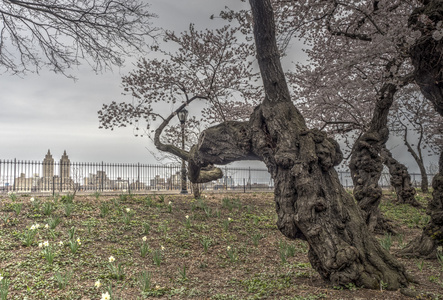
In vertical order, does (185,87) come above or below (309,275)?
above

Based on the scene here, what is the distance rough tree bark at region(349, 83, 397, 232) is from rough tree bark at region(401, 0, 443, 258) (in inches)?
86.9

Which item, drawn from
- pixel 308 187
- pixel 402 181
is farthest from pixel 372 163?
pixel 402 181

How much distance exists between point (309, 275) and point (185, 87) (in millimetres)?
8978

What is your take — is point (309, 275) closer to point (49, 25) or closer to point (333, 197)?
point (333, 197)

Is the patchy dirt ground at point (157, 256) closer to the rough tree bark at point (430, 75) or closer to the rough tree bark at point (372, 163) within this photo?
the rough tree bark at point (430, 75)

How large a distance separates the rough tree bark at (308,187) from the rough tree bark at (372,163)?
14.4ft

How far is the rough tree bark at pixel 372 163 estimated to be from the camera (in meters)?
8.56

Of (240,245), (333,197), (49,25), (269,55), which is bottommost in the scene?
(240,245)

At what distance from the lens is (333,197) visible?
169 inches

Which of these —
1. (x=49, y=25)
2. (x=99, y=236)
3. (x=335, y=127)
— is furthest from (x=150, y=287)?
(x=335, y=127)

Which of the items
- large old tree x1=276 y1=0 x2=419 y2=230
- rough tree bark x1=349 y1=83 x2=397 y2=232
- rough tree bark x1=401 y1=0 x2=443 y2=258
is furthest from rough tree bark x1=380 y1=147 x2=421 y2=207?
rough tree bark x1=401 y1=0 x2=443 y2=258

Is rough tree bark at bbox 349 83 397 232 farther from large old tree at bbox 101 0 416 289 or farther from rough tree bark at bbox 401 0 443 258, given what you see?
large old tree at bbox 101 0 416 289

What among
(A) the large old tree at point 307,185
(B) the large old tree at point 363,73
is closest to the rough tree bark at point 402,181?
(B) the large old tree at point 363,73

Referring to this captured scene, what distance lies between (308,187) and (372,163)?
5.44m
